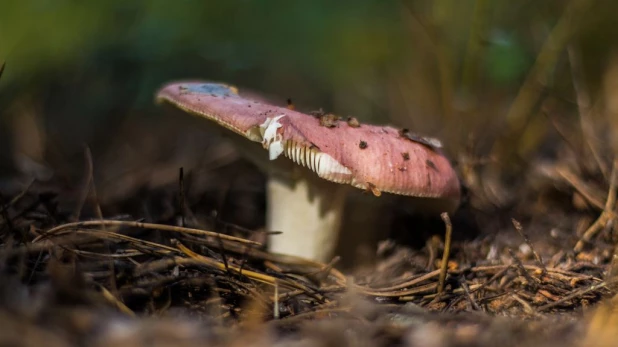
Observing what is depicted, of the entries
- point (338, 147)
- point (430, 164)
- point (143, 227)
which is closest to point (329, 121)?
point (338, 147)

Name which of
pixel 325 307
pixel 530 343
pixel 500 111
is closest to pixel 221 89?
pixel 325 307

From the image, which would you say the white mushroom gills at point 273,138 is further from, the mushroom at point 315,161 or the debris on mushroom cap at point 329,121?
the debris on mushroom cap at point 329,121

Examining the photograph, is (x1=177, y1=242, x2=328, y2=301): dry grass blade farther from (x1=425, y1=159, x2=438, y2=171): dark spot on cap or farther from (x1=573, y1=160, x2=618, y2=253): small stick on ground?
(x1=573, y1=160, x2=618, y2=253): small stick on ground

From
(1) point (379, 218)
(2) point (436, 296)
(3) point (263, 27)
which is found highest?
(3) point (263, 27)

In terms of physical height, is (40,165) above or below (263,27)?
below

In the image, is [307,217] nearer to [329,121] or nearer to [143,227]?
[329,121]

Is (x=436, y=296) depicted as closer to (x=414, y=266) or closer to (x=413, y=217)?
(x=414, y=266)
